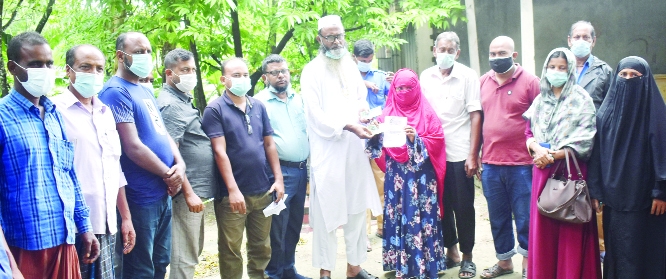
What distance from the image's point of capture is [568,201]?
3930 mm

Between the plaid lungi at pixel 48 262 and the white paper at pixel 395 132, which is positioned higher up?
the white paper at pixel 395 132

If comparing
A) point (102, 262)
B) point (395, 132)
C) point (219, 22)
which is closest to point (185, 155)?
point (102, 262)

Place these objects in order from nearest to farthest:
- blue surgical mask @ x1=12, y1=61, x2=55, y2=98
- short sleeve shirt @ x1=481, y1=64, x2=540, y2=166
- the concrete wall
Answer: blue surgical mask @ x1=12, y1=61, x2=55, y2=98
short sleeve shirt @ x1=481, y1=64, x2=540, y2=166
the concrete wall

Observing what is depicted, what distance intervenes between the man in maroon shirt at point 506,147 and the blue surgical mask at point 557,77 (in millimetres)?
622

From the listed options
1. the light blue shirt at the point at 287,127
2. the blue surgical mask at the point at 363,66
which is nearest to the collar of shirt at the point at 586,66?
the blue surgical mask at the point at 363,66

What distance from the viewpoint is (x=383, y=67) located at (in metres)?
12.7

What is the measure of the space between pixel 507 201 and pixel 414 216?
2.97 feet

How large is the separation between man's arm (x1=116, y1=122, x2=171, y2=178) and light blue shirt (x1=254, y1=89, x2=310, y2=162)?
1.38 meters

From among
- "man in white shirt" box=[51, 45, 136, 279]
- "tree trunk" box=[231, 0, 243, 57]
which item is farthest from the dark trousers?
"tree trunk" box=[231, 0, 243, 57]

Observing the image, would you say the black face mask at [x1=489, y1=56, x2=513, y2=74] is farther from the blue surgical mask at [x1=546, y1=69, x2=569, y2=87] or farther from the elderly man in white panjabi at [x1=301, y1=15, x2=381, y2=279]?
the elderly man in white panjabi at [x1=301, y1=15, x2=381, y2=279]

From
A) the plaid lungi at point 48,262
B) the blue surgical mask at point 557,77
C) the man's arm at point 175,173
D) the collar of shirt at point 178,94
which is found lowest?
the plaid lungi at point 48,262

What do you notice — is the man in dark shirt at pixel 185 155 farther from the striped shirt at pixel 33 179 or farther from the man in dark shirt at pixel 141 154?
the striped shirt at pixel 33 179

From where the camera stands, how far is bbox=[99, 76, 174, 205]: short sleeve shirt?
3645 mm

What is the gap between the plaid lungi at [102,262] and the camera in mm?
3212
